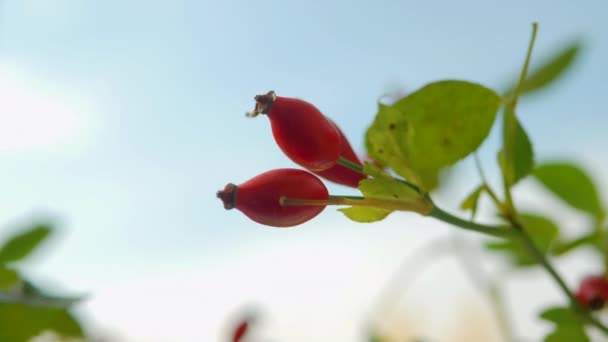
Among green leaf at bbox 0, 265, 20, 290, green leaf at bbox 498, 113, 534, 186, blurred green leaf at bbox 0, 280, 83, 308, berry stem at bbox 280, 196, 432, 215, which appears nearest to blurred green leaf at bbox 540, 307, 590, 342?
green leaf at bbox 498, 113, 534, 186

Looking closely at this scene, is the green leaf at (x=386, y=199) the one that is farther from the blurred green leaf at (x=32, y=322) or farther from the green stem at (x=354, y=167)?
the blurred green leaf at (x=32, y=322)

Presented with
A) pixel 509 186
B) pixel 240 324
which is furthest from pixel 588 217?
pixel 240 324

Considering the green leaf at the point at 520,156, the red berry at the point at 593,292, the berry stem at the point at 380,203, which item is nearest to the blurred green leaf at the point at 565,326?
the red berry at the point at 593,292

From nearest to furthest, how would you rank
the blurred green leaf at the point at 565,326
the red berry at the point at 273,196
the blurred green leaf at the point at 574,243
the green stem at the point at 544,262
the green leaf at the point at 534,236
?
the red berry at the point at 273,196, the green stem at the point at 544,262, the blurred green leaf at the point at 565,326, the blurred green leaf at the point at 574,243, the green leaf at the point at 534,236

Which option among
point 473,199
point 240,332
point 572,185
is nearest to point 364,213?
point 473,199

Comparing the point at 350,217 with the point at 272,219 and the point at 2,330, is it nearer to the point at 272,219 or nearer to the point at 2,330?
the point at 272,219

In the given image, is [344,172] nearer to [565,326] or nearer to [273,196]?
[273,196]
